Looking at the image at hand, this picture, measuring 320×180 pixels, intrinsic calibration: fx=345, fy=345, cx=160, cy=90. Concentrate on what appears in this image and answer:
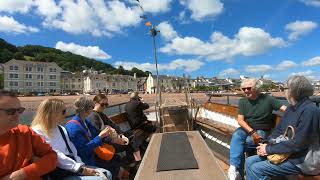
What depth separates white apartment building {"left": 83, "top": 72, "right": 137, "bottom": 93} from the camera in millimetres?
106812

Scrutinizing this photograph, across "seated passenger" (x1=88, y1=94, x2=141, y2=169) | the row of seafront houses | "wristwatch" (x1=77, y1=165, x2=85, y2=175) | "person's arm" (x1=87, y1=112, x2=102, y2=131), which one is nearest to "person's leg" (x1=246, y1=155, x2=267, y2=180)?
"wristwatch" (x1=77, y1=165, x2=85, y2=175)

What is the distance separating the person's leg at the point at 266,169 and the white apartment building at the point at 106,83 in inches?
3912

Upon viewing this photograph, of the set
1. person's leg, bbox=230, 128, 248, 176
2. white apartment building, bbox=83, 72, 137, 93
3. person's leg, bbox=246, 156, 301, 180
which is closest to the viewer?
person's leg, bbox=246, 156, 301, 180

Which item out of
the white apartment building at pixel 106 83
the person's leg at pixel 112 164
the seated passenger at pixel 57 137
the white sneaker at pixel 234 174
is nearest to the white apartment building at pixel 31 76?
the white apartment building at pixel 106 83

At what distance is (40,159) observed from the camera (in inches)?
97.8

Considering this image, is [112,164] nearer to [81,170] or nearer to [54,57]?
[81,170]

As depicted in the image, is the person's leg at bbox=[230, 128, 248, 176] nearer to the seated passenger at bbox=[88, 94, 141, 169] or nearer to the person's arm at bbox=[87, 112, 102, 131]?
the seated passenger at bbox=[88, 94, 141, 169]

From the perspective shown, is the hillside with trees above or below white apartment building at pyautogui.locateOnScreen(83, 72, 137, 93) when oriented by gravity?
above

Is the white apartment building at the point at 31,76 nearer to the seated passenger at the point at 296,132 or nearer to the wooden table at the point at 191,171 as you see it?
the wooden table at the point at 191,171

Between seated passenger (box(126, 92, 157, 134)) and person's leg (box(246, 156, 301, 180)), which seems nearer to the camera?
person's leg (box(246, 156, 301, 180))

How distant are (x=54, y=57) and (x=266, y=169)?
14183cm

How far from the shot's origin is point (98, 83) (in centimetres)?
10900

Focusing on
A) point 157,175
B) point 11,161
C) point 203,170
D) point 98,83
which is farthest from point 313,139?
point 98,83

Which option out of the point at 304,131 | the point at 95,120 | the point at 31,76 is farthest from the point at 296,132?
the point at 31,76
